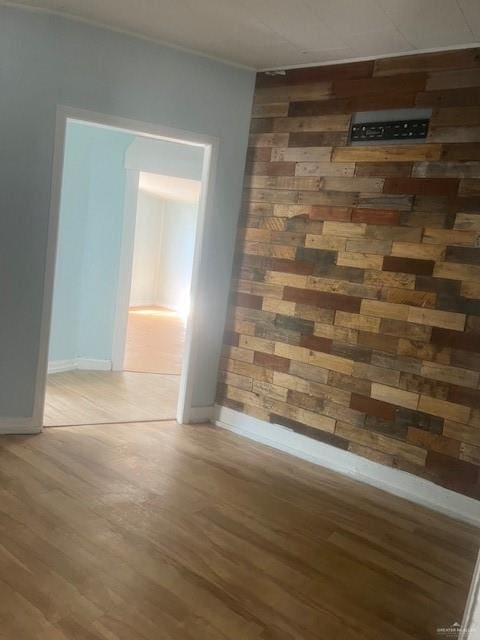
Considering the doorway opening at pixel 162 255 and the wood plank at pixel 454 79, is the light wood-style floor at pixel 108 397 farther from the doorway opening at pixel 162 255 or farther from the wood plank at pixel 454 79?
the doorway opening at pixel 162 255

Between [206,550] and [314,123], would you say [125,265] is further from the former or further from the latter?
[206,550]

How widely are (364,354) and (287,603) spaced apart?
153cm

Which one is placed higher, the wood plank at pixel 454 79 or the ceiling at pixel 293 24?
the ceiling at pixel 293 24

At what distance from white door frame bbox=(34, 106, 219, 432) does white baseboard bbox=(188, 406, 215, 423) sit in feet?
0.04

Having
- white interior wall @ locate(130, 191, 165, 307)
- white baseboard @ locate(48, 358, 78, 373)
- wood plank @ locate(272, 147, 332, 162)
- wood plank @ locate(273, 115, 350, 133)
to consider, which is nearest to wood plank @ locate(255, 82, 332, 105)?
wood plank @ locate(273, 115, 350, 133)

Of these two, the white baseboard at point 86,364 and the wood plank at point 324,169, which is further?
the white baseboard at point 86,364

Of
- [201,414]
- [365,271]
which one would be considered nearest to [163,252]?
[201,414]

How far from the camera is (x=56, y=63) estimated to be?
9.76ft

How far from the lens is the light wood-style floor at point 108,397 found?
12.2ft

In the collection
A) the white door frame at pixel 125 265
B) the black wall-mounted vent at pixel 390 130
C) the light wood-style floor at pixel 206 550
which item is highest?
the black wall-mounted vent at pixel 390 130

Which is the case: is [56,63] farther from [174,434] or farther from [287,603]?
[287,603]

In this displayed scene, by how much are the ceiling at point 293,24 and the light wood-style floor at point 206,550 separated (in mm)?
2485

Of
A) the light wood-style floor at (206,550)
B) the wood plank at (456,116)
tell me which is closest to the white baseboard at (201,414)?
the light wood-style floor at (206,550)

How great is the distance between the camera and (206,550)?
7.55 ft
